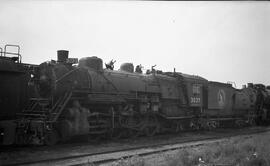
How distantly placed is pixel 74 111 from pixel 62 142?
6.28 feet

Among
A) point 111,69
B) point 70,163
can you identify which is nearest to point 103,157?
point 70,163

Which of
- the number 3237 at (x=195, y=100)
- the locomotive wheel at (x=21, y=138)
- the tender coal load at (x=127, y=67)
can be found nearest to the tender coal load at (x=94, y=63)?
the tender coal load at (x=127, y=67)

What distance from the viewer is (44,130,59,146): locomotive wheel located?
1416 cm

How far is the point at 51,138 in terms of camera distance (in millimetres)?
14414

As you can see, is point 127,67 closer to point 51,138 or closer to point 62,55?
point 62,55

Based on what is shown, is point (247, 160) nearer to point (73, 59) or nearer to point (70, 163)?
point (70, 163)

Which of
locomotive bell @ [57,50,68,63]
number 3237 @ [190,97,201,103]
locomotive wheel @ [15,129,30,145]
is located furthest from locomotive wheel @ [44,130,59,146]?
number 3237 @ [190,97,201,103]

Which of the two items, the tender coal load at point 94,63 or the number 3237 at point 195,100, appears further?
the number 3237 at point 195,100

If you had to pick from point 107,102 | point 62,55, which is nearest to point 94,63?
point 62,55

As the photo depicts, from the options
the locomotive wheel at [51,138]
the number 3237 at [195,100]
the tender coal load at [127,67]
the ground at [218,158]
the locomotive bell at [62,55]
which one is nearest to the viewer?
the ground at [218,158]

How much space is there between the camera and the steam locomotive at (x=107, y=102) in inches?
567

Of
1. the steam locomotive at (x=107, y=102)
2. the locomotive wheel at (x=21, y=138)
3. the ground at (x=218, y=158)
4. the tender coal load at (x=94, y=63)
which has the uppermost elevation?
the tender coal load at (x=94, y=63)

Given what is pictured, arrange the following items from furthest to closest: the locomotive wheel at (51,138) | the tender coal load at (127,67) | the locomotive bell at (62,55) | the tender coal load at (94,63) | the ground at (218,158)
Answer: the tender coal load at (127,67) → the tender coal load at (94,63) → the locomotive bell at (62,55) → the locomotive wheel at (51,138) → the ground at (218,158)

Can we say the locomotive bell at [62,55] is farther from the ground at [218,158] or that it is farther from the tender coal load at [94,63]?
the ground at [218,158]
